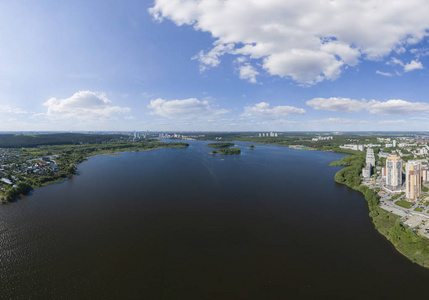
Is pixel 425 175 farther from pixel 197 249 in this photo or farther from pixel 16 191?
pixel 16 191

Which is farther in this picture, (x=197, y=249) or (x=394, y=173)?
(x=394, y=173)

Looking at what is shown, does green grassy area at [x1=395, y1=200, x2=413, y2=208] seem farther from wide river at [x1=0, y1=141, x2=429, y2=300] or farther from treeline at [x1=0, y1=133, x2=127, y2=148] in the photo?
treeline at [x1=0, y1=133, x2=127, y2=148]

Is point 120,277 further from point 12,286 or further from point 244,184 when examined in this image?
point 244,184

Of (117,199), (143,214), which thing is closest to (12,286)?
(143,214)

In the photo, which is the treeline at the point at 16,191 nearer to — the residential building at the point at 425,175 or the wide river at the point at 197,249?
the wide river at the point at 197,249

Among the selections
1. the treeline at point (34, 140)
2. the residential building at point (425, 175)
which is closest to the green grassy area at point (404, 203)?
the residential building at point (425, 175)

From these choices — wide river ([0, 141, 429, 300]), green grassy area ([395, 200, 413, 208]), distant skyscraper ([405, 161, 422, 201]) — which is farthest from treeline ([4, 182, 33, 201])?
distant skyscraper ([405, 161, 422, 201])

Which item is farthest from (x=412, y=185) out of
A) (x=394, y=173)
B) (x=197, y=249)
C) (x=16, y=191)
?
(x=16, y=191)

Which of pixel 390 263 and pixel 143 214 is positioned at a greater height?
pixel 143 214
